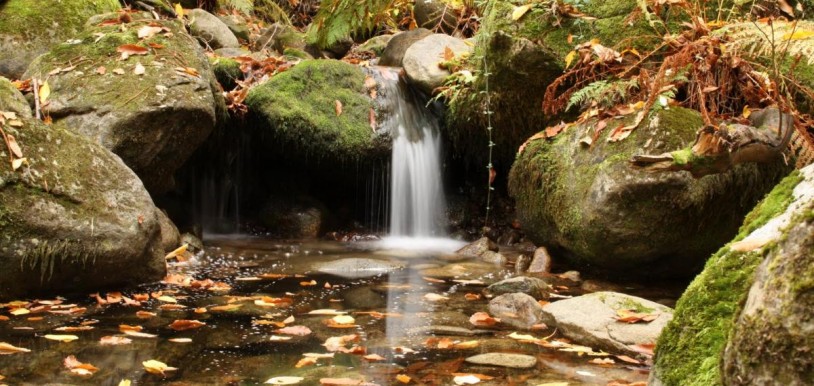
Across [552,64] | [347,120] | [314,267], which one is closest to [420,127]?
[347,120]

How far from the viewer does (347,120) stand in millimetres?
8445

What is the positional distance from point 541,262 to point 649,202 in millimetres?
1288

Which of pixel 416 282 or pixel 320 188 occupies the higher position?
pixel 320 188

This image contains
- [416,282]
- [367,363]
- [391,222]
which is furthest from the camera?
[391,222]

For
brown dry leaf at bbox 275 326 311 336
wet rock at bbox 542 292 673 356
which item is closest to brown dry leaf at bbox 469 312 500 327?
wet rock at bbox 542 292 673 356

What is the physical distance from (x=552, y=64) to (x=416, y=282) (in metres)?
2.48

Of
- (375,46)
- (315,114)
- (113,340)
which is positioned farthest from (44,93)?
(375,46)

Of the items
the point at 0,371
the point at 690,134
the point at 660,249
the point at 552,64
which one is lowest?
the point at 0,371

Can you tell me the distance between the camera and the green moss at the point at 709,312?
6.97 ft

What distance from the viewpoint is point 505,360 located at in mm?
3547

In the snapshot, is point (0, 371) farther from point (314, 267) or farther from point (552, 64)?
point (552, 64)

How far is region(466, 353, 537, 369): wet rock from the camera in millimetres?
3490

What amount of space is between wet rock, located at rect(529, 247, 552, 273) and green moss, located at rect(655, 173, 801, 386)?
4013 mm

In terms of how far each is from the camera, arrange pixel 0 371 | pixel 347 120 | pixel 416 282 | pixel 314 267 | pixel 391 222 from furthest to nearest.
→ pixel 391 222 → pixel 347 120 → pixel 314 267 → pixel 416 282 → pixel 0 371
